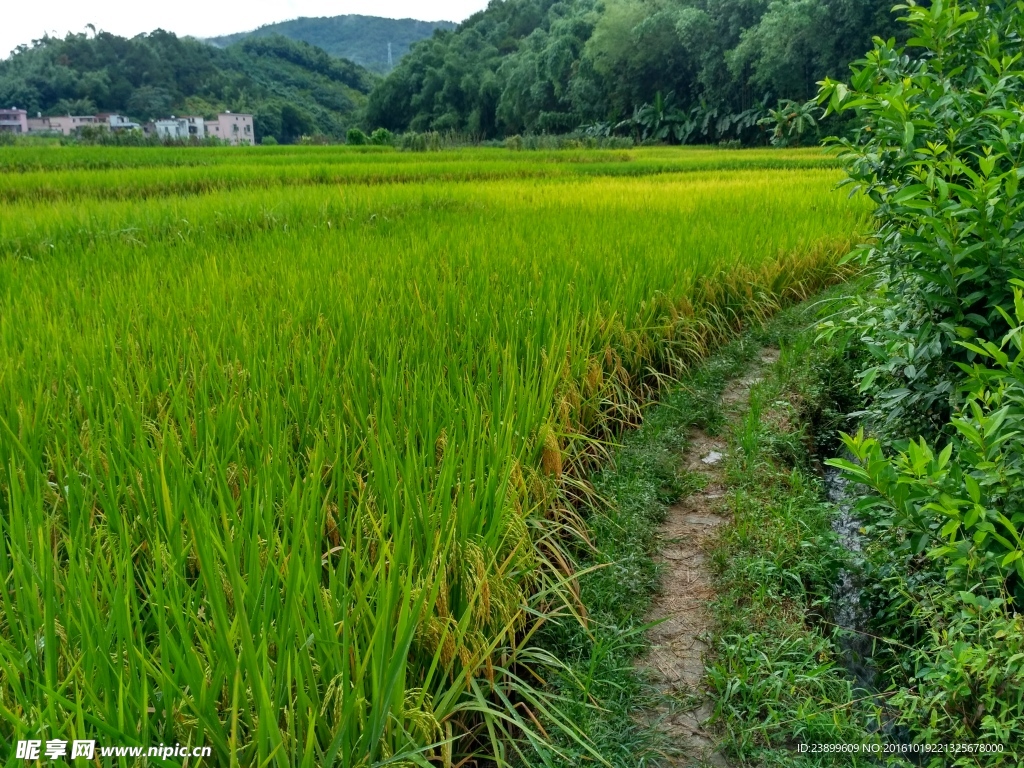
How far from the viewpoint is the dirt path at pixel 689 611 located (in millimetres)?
1527

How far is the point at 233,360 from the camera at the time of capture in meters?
2.39

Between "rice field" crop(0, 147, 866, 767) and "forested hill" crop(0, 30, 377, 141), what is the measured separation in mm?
62749

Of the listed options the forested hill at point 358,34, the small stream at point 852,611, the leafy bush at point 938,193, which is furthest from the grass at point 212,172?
the forested hill at point 358,34

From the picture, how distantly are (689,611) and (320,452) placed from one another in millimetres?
1118

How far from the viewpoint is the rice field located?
3.51ft

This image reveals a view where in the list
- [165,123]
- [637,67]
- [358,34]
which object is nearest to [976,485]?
[637,67]

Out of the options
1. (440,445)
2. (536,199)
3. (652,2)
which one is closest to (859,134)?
(440,445)

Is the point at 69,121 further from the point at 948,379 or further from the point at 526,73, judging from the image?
→ the point at 948,379

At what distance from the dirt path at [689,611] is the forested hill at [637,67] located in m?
26.6

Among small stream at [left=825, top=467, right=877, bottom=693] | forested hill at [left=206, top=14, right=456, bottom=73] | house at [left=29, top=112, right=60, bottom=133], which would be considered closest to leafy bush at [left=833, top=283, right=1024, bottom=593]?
small stream at [left=825, top=467, right=877, bottom=693]

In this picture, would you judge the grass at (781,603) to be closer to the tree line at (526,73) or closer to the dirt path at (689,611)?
the dirt path at (689,611)

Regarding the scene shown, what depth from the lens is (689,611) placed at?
1.94 meters

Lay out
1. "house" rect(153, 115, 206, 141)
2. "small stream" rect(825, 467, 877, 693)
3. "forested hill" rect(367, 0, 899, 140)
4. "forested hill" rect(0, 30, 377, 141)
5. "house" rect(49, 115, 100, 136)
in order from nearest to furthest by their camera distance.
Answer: "small stream" rect(825, 467, 877, 693) < "forested hill" rect(367, 0, 899, 140) < "house" rect(49, 115, 100, 136) < "house" rect(153, 115, 206, 141) < "forested hill" rect(0, 30, 377, 141)

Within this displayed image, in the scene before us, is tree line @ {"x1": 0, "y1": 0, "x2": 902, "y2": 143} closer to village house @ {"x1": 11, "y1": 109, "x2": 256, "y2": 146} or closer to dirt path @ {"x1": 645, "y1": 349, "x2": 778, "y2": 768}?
village house @ {"x1": 11, "y1": 109, "x2": 256, "y2": 146}
